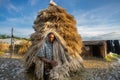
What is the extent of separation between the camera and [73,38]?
16.2 ft

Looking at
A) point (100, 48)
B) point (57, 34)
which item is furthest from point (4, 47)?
point (57, 34)

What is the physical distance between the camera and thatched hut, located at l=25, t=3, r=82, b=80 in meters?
4.62

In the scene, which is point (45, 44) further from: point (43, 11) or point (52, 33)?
point (43, 11)

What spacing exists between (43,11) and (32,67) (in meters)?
1.30

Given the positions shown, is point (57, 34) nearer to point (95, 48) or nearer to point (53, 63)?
point (53, 63)

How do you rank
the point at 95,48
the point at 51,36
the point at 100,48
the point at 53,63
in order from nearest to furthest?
the point at 53,63 → the point at 51,36 → the point at 100,48 → the point at 95,48

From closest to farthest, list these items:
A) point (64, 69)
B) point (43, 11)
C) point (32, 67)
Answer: point (64, 69) < point (32, 67) < point (43, 11)

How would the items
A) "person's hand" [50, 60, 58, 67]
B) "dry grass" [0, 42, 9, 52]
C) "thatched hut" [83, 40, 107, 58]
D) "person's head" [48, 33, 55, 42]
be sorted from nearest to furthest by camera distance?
"person's hand" [50, 60, 58, 67] < "person's head" [48, 33, 55, 42] < "thatched hut" [83, 40, 107, 58] < "dry grass" [0, 42, 9, 52]

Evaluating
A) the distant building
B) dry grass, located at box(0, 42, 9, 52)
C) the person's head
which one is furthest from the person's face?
dry grass, located at box(0, 42, 9, 52)

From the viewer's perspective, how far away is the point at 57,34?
4.68 m

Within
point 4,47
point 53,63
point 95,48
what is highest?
point 4,47

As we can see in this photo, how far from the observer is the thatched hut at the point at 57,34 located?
15.2ft

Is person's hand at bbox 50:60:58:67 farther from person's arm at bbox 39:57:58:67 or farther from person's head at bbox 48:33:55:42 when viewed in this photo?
person's head at bbox 48:33:55:42

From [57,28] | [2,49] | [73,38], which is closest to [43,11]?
[57,28]
